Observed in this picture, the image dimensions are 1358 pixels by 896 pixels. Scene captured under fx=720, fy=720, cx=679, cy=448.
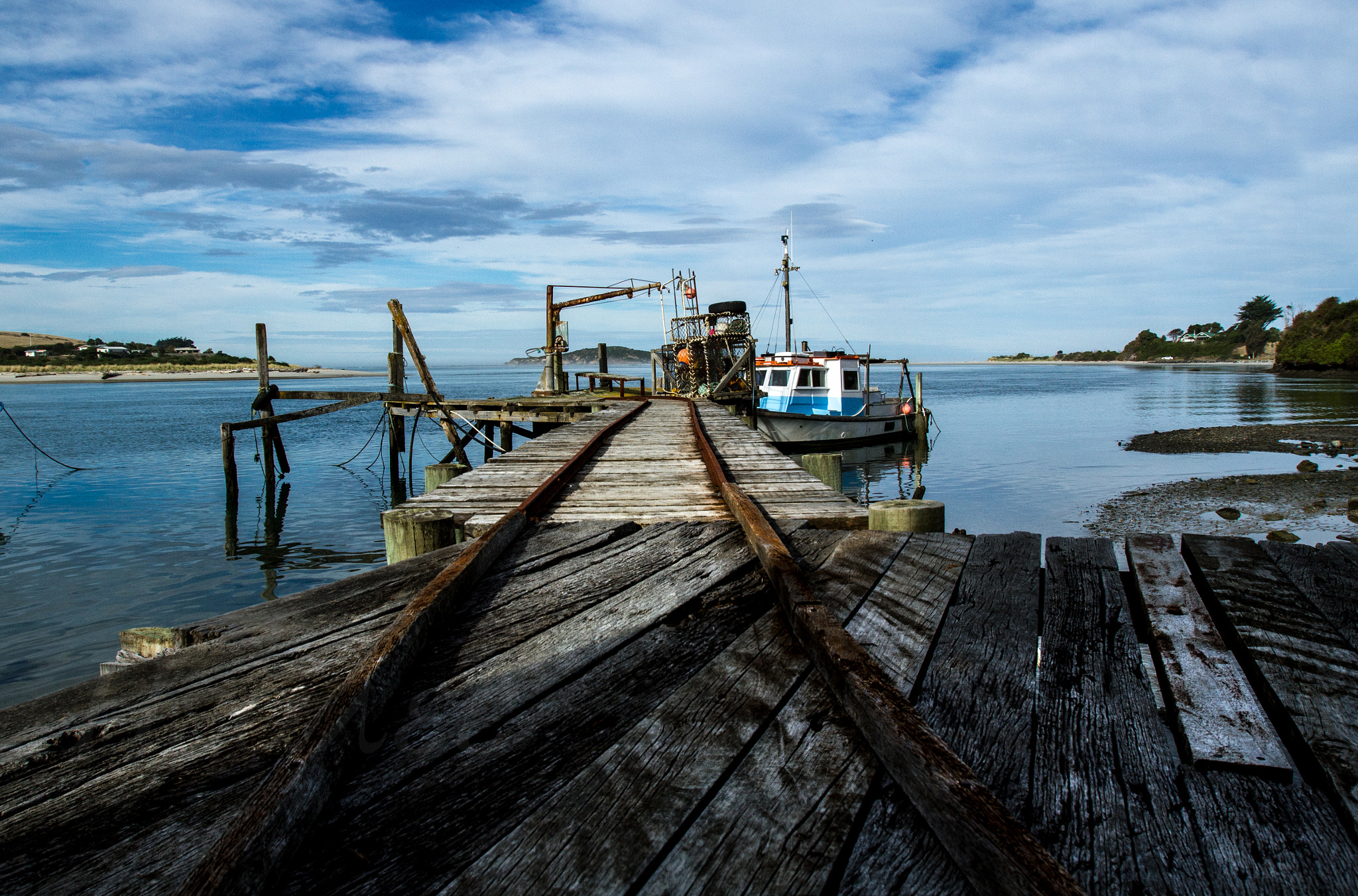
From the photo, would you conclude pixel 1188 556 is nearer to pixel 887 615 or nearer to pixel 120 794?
pixel 887 615

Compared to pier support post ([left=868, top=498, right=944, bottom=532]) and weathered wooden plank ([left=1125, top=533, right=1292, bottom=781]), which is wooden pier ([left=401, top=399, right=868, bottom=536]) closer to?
pier support post ([left=868, top=498, right=944, bottom=532])

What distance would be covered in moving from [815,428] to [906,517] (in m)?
20.9

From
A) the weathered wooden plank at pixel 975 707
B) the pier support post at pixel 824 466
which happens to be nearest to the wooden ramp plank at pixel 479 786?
the weathered wooden plank at pixel 975 707

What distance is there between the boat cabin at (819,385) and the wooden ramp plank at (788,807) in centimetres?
2284

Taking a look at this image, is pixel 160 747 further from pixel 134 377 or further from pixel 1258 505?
pixel 134 377

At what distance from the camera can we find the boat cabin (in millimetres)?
24562

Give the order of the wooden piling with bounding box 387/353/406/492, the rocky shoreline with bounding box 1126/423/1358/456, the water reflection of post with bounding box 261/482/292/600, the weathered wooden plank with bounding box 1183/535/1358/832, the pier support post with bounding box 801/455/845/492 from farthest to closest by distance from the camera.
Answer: the rocky shoreline with bounding box 1126/423/1358/456, the wooden piling with bounding box 387/353/406/492, the water reflection of post with bounding box 261/482/292/600, the pier support post with bounding box 801/455/845/492, the weathered wooden plank with bounding box 1183/535/1358/832

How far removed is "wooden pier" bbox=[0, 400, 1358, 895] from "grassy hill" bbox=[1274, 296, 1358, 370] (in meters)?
89.7

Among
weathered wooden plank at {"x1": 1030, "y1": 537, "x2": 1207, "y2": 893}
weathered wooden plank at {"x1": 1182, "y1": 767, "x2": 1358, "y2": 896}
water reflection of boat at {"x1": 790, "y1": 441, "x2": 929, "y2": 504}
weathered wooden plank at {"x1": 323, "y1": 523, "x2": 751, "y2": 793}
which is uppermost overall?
weathered wooden plank at {"x1": 323, "y1": 523, "x2": 751, "y2": 793}

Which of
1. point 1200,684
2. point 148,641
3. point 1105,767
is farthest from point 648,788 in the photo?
point 148,641

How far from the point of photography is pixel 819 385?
24.9 metres

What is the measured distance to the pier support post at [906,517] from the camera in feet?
13.0

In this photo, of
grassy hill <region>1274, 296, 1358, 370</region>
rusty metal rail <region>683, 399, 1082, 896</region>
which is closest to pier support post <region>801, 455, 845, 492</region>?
rusty metal rail <region>683, 399, 1082, 896</region>

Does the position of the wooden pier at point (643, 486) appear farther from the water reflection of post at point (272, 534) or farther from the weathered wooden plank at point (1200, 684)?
the water reflection of post at point (272, 534)
